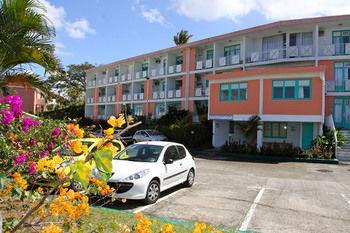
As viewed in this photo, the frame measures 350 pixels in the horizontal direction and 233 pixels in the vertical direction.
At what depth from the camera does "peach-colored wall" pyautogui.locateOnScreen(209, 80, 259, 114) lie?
23.5 meters

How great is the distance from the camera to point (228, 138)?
89.7ft

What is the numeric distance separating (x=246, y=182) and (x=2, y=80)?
8.91 meters

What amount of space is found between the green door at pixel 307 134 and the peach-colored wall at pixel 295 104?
1.81 meters

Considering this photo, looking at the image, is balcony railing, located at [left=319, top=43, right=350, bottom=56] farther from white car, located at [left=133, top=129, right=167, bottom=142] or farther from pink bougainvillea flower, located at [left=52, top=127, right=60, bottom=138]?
pink bougainvillea flower, located at [left=52, top=127, right=60, bottom=138]

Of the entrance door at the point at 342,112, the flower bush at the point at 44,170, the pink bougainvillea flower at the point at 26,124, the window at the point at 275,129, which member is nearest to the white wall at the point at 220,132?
the window at the point at 275,129

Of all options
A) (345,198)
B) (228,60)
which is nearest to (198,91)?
(228,60)

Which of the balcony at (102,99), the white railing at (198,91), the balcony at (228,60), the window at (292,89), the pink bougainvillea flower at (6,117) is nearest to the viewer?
the pink bougainvillea flower at (6,117)

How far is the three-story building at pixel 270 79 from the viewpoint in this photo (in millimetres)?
22125

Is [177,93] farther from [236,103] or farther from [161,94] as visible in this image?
[236,103]

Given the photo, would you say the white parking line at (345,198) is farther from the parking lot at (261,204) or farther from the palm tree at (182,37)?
the palm tree at (182,37)

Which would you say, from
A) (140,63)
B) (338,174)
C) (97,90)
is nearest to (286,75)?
(338,174)

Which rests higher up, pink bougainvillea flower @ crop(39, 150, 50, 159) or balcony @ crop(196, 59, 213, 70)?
balcony @ crop(196, 59, 213, 70)

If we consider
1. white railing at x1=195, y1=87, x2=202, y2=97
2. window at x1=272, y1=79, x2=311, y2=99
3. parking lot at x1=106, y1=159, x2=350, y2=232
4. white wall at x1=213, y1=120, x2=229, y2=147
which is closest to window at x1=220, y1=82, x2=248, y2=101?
window at x1=272, y1=79, x2=311, y2=99

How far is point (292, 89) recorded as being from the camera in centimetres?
2217
